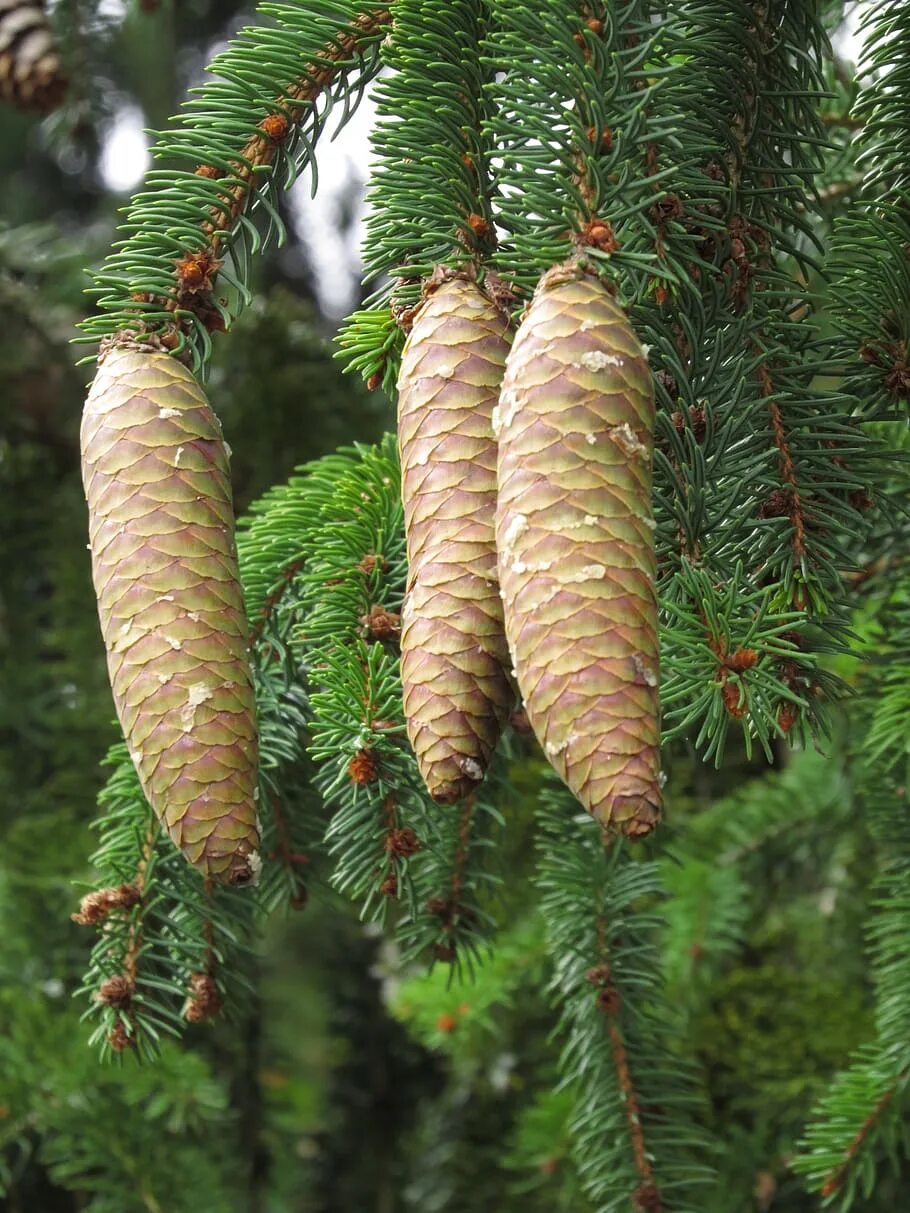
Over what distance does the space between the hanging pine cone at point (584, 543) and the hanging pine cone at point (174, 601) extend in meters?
0.18

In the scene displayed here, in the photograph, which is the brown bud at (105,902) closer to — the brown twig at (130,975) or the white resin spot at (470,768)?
the brown twig at (130,975)

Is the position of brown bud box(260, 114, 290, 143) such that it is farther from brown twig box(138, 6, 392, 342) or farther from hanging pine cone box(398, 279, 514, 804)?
hanging pine cone box(398, 279, 514, 804)

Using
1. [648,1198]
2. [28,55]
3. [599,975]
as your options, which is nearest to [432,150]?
[599,975]

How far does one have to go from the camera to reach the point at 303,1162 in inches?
79.7

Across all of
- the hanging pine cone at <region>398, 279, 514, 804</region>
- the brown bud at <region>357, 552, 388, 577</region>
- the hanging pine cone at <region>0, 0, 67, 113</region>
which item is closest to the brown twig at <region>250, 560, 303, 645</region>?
the brown bud at <region>357, 552, 388, 577</region>

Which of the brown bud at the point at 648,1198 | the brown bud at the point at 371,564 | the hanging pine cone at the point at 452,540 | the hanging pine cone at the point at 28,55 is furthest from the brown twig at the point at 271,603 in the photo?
the hanging pine cone at the point at 28,55

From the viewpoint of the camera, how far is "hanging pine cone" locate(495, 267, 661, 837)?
1.90 ft

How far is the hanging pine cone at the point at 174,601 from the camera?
69cm

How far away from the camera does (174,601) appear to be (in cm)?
72

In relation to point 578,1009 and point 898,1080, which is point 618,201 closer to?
point 578,1009

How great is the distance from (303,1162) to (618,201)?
1733 millimetres

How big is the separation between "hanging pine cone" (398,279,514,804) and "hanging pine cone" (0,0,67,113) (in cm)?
124

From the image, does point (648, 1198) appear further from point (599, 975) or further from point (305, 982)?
point (305, 982)

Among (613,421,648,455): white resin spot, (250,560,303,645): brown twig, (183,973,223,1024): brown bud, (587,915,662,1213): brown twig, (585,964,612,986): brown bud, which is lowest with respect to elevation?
(587,915,662,1213): brown twig
